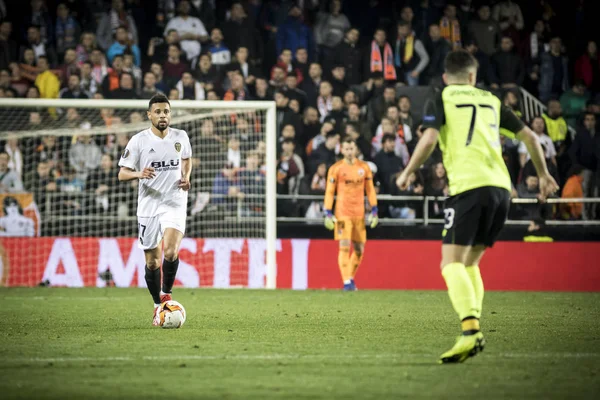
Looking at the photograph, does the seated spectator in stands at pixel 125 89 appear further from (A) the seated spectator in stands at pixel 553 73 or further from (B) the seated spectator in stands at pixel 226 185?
(A) the seated spectator in stands at pixel 553 73

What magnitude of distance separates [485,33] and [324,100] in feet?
13.2

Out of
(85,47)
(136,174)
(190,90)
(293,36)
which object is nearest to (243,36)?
(293,36)

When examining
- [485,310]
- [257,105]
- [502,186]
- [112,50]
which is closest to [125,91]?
[112,50]

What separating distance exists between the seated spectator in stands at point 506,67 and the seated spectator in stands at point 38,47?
8533mm

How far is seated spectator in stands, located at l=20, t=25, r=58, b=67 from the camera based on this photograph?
19.7 meters

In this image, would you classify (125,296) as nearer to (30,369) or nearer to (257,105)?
(257,105)

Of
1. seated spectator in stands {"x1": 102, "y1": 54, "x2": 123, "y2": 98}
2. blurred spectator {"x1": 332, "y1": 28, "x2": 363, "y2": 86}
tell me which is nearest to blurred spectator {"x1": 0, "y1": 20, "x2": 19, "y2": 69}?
seated spectator in stands {"x1": 102, "y1": 54, "x2": 123, "y2": 98}

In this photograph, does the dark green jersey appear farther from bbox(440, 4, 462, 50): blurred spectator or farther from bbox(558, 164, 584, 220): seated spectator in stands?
bbox(440, 4, 462, 50): blurred spectator

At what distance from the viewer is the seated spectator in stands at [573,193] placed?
17578mm

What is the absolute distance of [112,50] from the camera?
1947cm

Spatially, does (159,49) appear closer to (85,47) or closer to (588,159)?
(85,47)

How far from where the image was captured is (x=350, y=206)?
53.2 ft

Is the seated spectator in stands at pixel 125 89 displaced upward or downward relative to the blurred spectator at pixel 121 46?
downward

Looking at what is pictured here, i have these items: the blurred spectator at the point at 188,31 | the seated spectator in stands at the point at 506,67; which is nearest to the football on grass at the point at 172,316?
the blurred spectator at the point at 188,31
